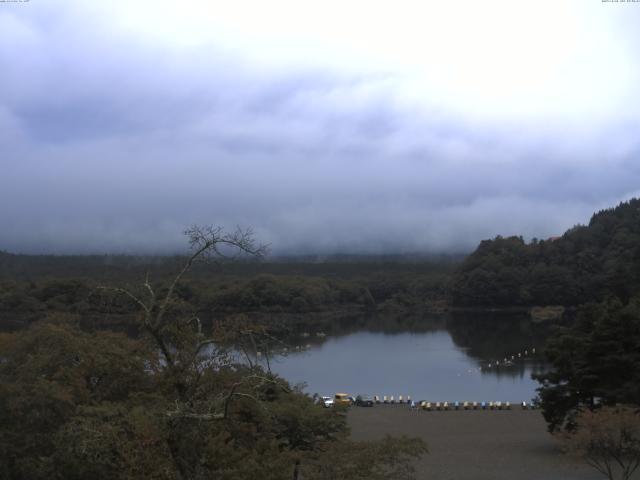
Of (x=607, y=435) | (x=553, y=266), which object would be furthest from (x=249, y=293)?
(x=607, y=435)

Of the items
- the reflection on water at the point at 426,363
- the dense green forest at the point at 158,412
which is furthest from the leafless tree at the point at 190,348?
the reflection on water at the point at 426,363

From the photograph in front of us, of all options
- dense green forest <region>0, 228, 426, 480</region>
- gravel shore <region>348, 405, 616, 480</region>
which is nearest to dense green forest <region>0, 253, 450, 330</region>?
gravel shore <region>348, 405, 616, 480</region>

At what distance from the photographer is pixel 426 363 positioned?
145 feet

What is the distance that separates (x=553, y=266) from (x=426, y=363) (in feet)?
149

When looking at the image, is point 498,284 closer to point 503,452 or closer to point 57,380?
point 503,452

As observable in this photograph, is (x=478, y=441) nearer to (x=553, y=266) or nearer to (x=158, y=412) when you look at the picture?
(x=158, y=412)

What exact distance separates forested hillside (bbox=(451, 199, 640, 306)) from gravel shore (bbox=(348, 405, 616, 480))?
2120 inches

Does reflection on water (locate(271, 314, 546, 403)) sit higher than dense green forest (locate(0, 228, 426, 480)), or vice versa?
dense green forest (locate(0, 228, 426, 480))

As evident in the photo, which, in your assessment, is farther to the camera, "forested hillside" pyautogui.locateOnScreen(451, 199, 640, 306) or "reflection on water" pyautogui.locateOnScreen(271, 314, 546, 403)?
"forested hillside" pyautogui.locateOnScreen(451, 199, 640, 306)

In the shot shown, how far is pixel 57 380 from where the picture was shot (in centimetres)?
1192

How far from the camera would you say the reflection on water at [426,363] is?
115ft

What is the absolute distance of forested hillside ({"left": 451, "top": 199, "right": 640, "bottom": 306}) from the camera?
265 feet

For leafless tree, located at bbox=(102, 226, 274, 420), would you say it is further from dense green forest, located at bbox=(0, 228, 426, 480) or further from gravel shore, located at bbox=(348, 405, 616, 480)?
gravel shore, located at bbox=(348, 405, 616, 480)

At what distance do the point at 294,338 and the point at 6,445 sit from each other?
1916 inches
